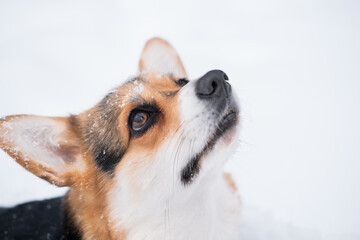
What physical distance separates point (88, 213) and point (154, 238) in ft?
1.92

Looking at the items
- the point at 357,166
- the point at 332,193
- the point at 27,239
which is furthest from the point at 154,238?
the point at 357,166

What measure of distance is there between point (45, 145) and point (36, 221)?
1078mm

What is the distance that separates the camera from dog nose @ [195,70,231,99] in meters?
2.10

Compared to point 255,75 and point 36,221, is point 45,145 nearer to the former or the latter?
point 36,221

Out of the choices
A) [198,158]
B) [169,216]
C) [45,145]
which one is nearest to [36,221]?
[45,145]

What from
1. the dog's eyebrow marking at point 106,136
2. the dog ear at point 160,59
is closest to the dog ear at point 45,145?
the dog's eyebrow marking at point 106,136

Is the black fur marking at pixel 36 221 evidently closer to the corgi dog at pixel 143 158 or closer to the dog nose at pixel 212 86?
the corgi dog at pixel 143 158

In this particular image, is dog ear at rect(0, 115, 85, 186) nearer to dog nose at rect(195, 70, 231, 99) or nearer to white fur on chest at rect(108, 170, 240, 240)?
white fur on chest at rect(108, 170, 240, 240)

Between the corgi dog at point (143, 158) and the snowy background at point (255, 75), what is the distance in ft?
5.00

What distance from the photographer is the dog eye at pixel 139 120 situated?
7.60 feet

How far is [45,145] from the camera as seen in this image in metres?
2.47

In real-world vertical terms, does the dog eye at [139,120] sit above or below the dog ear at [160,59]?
below

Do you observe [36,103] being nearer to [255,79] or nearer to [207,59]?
[207,59]

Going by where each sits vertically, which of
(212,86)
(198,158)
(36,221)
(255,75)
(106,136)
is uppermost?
(212,86)
